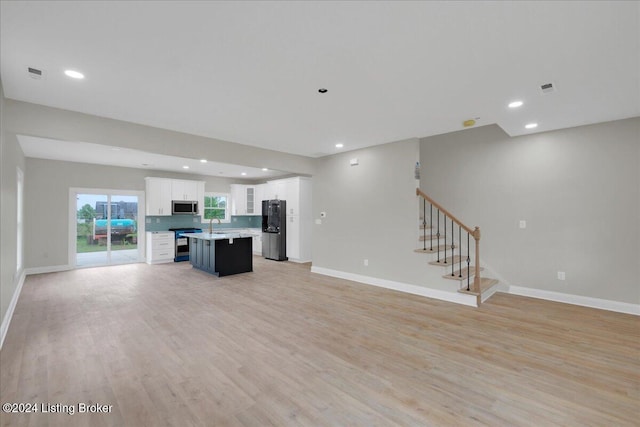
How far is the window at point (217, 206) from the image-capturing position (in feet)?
31.5

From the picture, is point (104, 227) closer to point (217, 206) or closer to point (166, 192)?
point (166, 192)

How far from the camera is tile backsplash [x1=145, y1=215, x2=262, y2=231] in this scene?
842 cm

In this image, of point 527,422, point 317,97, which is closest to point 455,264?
point 527,422

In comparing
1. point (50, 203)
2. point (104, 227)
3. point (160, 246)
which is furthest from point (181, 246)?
point (50, 203)

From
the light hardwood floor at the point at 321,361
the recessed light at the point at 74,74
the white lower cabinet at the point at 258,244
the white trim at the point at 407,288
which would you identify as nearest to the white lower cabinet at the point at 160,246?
the white lower cabinet at the point at 258,244

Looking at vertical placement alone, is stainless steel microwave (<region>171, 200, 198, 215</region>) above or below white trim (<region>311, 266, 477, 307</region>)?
above

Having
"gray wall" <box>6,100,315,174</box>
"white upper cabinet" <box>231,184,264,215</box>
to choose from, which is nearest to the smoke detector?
"gray wall" <box>6,100,315,174</box>

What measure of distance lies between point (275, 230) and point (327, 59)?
648cm

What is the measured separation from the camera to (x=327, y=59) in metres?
2.41

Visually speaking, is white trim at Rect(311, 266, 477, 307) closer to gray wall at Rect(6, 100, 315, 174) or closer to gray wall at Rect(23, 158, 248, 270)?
gray wall at Rect(6, 100, 315, 174)

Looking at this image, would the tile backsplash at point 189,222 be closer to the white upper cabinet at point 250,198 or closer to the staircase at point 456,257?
the white upper cabinet at point 250,198

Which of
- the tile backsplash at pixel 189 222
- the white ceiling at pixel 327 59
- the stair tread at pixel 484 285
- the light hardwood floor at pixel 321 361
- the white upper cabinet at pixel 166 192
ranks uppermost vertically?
the white ceiling at pixel 327 59

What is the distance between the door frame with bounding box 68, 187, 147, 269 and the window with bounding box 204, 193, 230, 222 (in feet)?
6.16

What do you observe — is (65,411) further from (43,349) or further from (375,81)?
(375,81)
